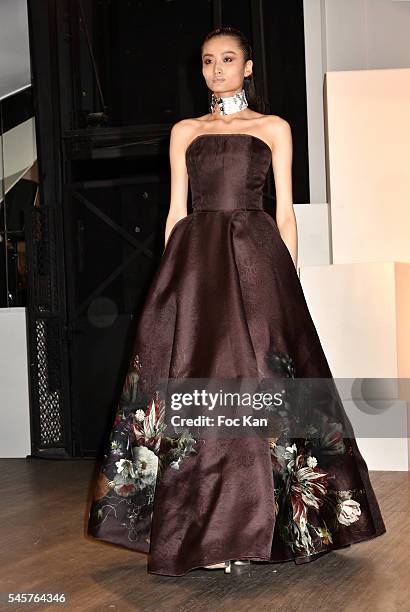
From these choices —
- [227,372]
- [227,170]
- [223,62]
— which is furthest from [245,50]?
[227,372]

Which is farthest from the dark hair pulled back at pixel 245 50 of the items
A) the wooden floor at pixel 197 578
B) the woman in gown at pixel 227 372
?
the wooden floor at pixel 197 578

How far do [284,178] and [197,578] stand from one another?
1131 mm

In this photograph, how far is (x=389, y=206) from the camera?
4668 millimetres

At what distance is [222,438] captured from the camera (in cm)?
230

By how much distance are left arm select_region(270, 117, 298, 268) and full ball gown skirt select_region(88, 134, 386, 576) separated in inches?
1.4

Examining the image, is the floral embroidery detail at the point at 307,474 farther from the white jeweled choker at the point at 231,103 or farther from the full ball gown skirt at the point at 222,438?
the white jeweled choker at the point at 231,103

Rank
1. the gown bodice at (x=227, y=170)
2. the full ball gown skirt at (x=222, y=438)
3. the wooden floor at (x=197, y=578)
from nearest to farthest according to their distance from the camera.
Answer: the wooden floor at (x=197, y=578) → the full ball gown skirt at (x=222, y=438) → the gown bodice at (x=227, y=170)

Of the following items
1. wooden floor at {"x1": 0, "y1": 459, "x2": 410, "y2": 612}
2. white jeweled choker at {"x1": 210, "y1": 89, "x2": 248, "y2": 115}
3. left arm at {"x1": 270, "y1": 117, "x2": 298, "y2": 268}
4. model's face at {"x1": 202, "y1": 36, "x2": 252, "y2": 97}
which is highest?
model's face at {"x1": 202, "y1": 36, "x2": 252, "y2": 97}

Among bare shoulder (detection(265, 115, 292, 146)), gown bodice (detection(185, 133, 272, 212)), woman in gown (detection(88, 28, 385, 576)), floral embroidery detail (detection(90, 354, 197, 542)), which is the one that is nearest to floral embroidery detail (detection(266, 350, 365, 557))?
woman in gown (detection(88, 28, 385, 576))

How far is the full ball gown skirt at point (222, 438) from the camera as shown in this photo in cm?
224

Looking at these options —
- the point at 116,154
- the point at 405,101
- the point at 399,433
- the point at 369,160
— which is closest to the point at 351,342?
the point at 399,433

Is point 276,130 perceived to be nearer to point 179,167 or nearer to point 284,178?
point 284,178

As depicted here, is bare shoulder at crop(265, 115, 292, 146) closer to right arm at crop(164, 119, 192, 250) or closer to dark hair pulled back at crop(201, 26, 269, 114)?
dark hair pulled back at crop(201, 26, 269, 114)

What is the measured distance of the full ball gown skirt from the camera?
7.36 feet
